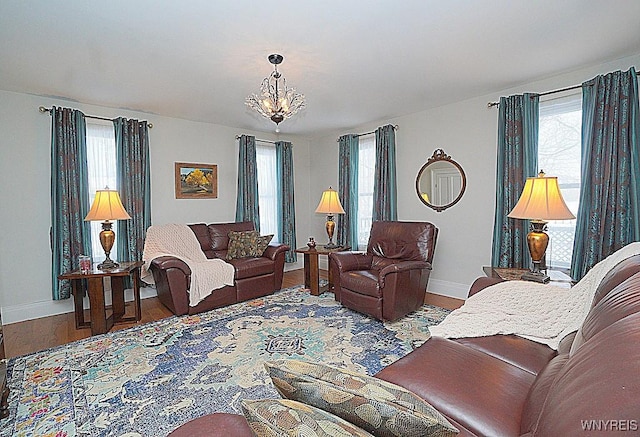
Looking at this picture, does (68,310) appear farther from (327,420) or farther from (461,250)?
(461,250)

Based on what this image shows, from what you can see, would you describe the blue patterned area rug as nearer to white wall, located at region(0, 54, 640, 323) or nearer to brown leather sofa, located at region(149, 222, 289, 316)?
brown leather sofa, located at region(149, 222, 289, 316)

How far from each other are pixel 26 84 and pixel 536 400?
4705 mm

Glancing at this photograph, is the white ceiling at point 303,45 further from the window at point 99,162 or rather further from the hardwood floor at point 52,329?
the hardwood floor at point 52,329

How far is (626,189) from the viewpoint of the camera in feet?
9.41

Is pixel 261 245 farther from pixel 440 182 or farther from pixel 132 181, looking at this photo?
pixel 440 182

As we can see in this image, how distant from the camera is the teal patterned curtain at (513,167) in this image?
138 inches

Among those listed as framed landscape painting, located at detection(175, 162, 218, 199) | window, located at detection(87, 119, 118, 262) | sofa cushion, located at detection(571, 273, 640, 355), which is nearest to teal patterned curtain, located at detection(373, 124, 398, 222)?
framed landscape painting, located at detection(175, 162, 218, 199)

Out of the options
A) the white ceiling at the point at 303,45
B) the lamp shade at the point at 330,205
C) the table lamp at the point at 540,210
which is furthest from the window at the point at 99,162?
the table lamp at the point at 540,210

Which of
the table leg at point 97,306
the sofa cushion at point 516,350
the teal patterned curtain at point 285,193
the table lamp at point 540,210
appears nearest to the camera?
the sofa cushion at point 516,350

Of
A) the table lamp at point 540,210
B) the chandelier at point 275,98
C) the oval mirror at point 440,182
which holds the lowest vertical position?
the table lamp at point 540,210

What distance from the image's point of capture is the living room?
109 inches

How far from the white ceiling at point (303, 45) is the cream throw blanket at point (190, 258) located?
5.31ft

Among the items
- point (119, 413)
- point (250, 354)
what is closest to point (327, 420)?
point (119, 413)

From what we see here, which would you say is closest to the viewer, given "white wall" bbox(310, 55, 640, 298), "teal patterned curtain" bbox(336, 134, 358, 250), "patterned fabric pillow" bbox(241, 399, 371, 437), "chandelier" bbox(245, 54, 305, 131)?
"patterned fabric pillow" bbox(241, 399, 371, 437)
